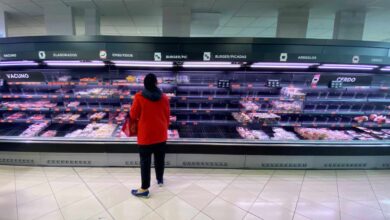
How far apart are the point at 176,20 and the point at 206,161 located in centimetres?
308

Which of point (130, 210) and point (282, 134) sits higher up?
point (282, 134)

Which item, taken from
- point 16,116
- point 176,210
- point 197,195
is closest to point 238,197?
point 197,195

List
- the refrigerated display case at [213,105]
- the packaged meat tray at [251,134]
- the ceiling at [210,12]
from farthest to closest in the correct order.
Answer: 1. the ceiling at [210,12]
2. the packaged meat tray at [251,134]
3. the refrigerated display case at [213,105]

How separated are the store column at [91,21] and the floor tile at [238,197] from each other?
4647mm

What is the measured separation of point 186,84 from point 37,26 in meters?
5.80

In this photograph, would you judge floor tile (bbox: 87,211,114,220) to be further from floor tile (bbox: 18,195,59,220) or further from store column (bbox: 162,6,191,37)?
store column (bbox: 162,6,191,37)

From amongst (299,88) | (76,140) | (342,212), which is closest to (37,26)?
(76,140)

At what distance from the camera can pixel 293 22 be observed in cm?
414

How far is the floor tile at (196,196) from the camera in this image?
2332 millimetres

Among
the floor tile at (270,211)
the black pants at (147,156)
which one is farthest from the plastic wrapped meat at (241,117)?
the black pants at (147,156)

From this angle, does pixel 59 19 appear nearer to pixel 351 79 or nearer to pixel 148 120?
pixel 148 120

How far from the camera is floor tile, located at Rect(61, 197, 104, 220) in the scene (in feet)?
6.77

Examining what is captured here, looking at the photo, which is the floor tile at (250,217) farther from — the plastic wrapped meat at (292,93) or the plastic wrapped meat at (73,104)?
the plastic wrapped meat at (73,104)

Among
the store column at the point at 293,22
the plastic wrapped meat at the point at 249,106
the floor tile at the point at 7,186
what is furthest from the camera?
the store column at the point at 293,22
